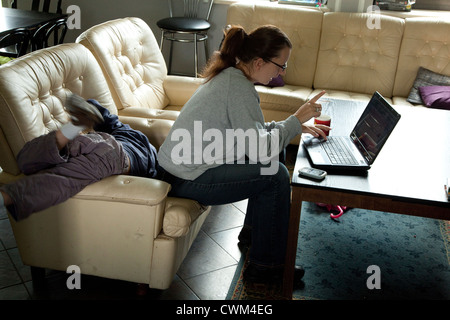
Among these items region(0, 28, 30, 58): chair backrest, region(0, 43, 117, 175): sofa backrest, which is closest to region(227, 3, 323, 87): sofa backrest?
region(0, 28, 30, 58): chair backrest

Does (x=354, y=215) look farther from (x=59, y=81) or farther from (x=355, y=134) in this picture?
(x=59, y=81)

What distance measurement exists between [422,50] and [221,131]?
258cm

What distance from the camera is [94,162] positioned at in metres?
1.95

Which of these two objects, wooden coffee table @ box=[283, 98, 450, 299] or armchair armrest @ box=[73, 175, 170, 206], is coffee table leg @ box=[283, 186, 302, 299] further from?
armchair armrest @ box=[73, 175, 170, 206]

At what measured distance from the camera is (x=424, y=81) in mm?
3861

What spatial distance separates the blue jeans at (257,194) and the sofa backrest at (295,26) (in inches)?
84.3

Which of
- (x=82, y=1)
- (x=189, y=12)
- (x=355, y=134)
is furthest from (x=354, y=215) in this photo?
(x=82, y=1)

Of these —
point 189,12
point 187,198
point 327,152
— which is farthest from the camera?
point 189,12

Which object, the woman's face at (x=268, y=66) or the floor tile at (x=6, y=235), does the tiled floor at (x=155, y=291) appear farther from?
the woman's face at (x=268, y=66)

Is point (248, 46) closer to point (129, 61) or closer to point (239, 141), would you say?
point (239, 141)

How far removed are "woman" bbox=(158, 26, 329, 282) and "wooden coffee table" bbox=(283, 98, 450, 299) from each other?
0.11 metres

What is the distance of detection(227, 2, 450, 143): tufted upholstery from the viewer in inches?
155

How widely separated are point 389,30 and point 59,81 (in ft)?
9.01

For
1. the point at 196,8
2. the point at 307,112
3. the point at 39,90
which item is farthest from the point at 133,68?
the point at 196,8
